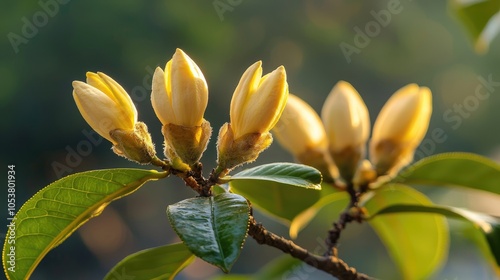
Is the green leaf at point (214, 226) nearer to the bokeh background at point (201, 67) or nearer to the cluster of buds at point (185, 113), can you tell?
the cluster of buds at point (185, 113)

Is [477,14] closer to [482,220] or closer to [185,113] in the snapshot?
[482,220]

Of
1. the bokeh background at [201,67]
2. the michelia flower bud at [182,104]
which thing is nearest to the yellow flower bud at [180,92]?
the michelia flower bud at [182,104]

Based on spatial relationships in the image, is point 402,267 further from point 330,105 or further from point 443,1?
point 443,1

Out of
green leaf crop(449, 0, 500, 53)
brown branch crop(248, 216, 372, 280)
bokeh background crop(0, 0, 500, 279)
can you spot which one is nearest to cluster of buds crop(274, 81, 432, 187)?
green leaf crop(449, 0, 500, 53)

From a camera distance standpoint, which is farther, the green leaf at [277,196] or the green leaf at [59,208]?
the green leaf at [277,196]

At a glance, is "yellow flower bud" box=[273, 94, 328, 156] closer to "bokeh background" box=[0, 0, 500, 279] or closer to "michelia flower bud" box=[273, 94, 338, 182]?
"michelia flower bud" box=[273, 94, 338, 182]

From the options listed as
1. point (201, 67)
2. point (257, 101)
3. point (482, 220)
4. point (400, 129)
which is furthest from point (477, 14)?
point (201, 67)

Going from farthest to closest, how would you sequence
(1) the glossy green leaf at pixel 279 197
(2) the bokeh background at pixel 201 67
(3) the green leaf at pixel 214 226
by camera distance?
(2) the bokeh background at pixel 201 67 → (1) the glossy green leaf at pixel 279 197 → (3) the green leaf at pixel 214 226
